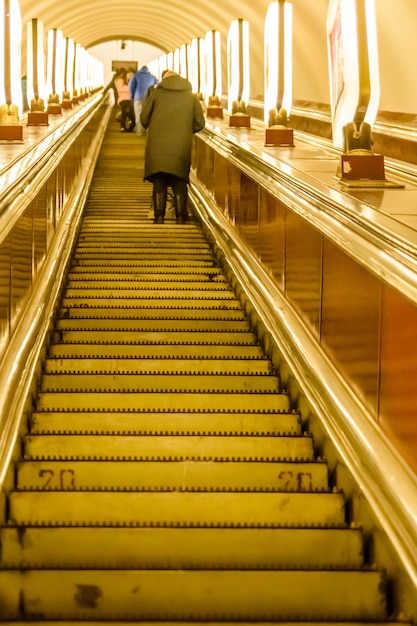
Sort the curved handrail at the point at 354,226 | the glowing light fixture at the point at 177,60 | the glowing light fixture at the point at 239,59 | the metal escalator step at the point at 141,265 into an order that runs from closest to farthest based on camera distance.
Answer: the curved handrail at the point at 354,226, the metal escalator step at the point at 141,265, the glowing light fixture at the point at 239,59, the glowing light fixture at the point at 177,60

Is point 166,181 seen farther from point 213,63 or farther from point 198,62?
point 198,62

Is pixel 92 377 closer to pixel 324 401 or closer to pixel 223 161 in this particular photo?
pixel 324 401

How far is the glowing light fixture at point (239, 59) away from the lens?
12.3 m

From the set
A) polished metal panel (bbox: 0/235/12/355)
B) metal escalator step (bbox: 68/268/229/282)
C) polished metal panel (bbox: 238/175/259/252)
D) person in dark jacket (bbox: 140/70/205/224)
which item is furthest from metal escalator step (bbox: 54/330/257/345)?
person in dark jacket (bbox: 140/70/205/224)

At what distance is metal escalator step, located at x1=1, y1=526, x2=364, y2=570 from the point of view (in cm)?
307

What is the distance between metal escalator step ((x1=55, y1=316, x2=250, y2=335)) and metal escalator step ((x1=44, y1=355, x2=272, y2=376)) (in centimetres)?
61

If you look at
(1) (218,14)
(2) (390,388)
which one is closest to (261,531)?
(2) (390,388)

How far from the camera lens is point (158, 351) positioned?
17.6 feet

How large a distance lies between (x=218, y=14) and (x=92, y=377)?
58.3 feet

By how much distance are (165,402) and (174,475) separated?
86cm

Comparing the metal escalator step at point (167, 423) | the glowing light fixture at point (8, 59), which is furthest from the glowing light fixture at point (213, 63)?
the metal escalator step at point (167, 423)

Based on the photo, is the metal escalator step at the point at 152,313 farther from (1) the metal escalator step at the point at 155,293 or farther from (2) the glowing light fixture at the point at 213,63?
(2) the glowing light fixture at the point at 213,63


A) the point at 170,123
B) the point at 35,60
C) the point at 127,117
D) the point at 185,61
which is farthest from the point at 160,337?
the point at 185,61

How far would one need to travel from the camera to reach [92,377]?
4820mm
